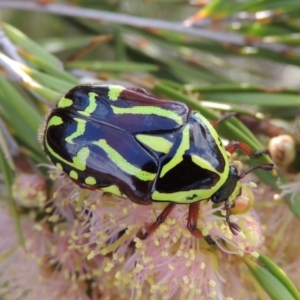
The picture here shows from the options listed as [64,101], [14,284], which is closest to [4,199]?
[14,284]

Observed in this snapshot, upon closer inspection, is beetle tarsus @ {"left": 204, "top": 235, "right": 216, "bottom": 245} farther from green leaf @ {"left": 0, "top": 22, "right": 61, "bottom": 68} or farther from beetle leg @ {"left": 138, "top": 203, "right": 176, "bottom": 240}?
green leaf @ {"left": 0, "top": 22, "right": 61, "bottom": 68}

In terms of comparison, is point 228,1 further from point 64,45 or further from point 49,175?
point 49,175

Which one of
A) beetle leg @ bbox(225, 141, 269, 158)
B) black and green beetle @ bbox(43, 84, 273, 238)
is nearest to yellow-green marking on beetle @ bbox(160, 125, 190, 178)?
black and green beetle @ bbox(43, 84, 273, 238)

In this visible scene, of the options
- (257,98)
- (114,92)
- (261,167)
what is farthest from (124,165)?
(257,98)

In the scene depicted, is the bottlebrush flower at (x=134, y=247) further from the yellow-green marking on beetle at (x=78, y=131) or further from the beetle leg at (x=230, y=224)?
the yellow-green marking on beetle at (x=78, y=131)

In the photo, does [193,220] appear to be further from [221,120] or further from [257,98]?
[257,98]

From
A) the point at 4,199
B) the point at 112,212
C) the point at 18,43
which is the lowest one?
the point at 4,199
